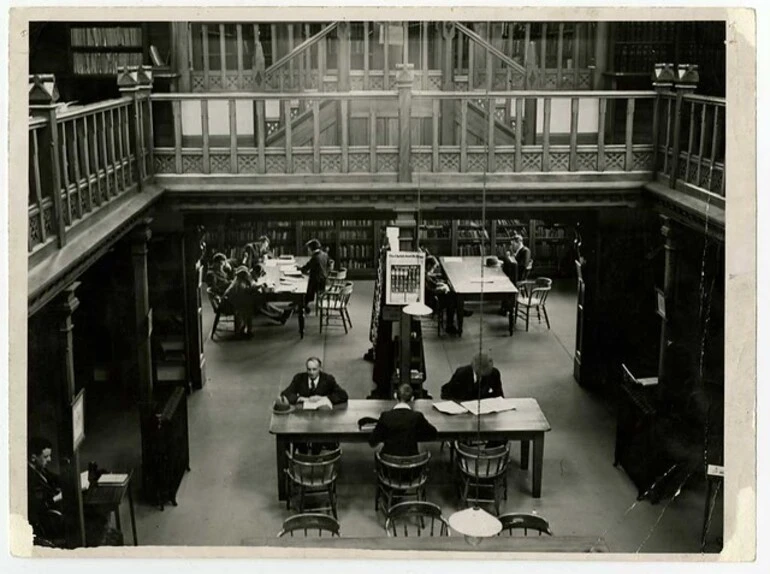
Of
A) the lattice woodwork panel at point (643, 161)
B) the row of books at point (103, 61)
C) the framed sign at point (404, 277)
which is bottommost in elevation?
the framed sign at point (404, 277)

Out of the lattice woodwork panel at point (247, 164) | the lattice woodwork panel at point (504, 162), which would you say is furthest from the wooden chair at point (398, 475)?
the lattice woodwork panel at point (247, 164)

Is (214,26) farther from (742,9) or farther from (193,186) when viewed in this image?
(742,9)

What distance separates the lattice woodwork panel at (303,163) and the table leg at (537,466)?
3581 mm

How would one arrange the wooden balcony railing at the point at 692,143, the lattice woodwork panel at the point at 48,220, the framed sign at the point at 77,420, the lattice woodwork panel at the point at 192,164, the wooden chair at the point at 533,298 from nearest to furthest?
1. the lattice woodwork panel at the point at 48,220
2. the framed sign at the point at 77,420
3. the wooden balcony railing at the point at 692,143
4. the lattice woodwork panel at the point at 192,164
5. the wooden chair at the point at 533,298

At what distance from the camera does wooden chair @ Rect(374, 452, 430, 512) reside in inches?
369

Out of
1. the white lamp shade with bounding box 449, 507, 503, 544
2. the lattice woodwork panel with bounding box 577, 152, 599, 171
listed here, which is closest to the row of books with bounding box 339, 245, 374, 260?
the lattice woodwork panel with bounding box 577, 152, 599, 171

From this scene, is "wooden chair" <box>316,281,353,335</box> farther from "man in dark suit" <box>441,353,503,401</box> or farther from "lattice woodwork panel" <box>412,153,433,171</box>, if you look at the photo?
"lattice woodwork panel" <box>412,153,433,171</box>

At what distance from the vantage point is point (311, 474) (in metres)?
9.38

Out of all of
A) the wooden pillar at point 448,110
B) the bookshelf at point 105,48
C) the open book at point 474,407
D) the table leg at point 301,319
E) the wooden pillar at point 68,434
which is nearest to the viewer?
the wooden pillar at point 68,434

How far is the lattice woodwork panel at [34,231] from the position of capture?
628 cm

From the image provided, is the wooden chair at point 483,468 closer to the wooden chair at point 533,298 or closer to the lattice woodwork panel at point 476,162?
the lattice woodwork panel at point 476,162

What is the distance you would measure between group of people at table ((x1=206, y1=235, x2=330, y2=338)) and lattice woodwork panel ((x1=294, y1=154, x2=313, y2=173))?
17.1 feet

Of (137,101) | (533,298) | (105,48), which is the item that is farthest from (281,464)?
(533,298)

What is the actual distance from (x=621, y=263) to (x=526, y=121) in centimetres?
271
